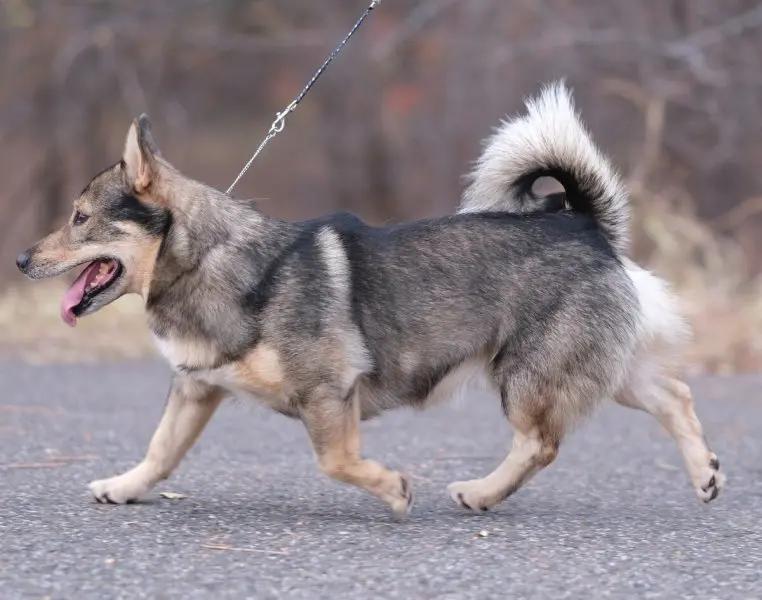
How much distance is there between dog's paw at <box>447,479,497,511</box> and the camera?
5.22 metres

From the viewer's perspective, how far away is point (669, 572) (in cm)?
417

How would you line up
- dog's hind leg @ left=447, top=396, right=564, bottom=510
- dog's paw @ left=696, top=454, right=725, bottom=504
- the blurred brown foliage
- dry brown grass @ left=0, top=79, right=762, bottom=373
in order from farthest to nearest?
the blurred brown foliage, dry brown grass @ left=0, top=79, right=762, bottom=373, dog's paw @ left=696, top=454, right=725, bottom=504, dog's hind leg @ left=447, top=396, right=564, bottom=510

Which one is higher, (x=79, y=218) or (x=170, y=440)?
(x=79, y=218)

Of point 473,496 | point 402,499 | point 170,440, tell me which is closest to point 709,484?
point 473,496

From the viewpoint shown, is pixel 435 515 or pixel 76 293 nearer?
pixel 76 293

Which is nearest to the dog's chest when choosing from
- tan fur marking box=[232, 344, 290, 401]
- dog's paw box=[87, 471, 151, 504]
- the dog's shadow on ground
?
tan fur marking box=[232, 344, 290, 401]

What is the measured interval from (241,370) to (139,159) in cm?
84

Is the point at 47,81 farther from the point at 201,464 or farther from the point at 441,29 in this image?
the point at 201,464

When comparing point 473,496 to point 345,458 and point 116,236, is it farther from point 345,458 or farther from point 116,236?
point 116,236

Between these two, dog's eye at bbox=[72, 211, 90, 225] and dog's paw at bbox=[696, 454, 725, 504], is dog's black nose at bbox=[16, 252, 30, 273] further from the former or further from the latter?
dog's paw at bbox=[696, 454, 725, 504]

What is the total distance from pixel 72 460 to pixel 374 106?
398 inches

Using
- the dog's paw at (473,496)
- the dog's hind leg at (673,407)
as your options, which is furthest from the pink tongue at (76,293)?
the dog's hind leg at (673,407)

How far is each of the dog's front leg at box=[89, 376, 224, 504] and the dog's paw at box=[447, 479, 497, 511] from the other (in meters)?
0.99

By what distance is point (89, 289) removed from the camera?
496 centimetres
